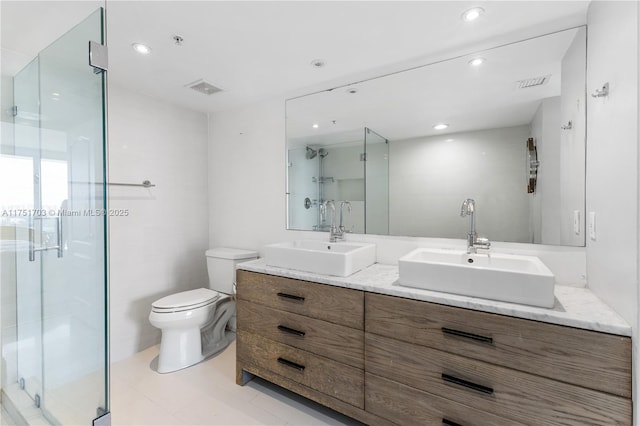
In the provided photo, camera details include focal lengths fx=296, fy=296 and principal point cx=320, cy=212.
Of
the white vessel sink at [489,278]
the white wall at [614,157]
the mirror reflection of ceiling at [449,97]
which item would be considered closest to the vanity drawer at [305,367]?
the white vessel sink at [489,278]

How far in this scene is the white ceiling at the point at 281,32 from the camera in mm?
1396

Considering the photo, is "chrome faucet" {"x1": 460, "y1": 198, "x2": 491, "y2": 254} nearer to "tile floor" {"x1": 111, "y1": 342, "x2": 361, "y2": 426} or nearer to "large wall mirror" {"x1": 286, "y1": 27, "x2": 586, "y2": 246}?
"large wall mirror" {"x1": 286, "y1": 27, "x2": 586, "y2": 246}

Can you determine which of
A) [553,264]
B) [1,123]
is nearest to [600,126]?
[553,264]

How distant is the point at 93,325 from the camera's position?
1455 mm

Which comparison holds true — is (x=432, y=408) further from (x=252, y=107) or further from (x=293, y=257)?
(x=252, y=107)

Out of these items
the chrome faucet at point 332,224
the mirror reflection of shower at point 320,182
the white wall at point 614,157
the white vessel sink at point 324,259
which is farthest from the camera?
the mirror reflection of shower at point 320,182

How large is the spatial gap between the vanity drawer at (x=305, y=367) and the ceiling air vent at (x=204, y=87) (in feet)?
5.98

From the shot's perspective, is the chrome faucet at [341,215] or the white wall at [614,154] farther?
the chrome faucet at [341,215]

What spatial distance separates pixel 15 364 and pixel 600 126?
10.7ft

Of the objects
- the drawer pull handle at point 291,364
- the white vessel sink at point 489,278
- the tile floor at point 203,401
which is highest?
the white vessel sink at point 489,278

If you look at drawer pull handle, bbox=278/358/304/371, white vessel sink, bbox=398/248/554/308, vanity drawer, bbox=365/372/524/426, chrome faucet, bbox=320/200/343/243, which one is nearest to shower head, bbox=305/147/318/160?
chrome faucet, bbox=320/200/343/243

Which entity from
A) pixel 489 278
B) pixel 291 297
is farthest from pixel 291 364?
pixel 489 278

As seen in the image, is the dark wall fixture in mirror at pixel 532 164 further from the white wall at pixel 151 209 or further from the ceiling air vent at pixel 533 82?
the white wall at pixel 151 209

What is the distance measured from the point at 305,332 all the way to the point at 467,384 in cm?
82
